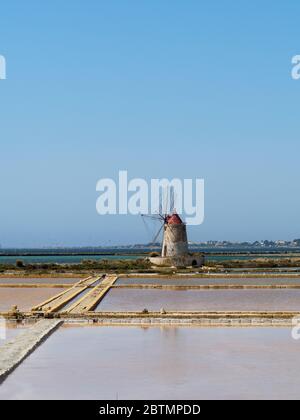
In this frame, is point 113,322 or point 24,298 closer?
point 113,322

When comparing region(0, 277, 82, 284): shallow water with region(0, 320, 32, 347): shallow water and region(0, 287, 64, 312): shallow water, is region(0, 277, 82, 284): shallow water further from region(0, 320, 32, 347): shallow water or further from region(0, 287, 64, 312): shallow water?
region(0, 320, 32, 347): shallow water

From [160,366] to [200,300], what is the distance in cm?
1207

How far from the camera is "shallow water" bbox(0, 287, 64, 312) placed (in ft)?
68.4

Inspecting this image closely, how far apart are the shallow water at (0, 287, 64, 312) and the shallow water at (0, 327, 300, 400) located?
6495 mm

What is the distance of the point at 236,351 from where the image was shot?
12.0 m

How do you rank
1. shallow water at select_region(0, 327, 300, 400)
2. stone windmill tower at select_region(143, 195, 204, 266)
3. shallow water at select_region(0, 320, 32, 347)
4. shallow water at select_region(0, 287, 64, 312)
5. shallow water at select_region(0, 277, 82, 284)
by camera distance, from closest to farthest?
1. shallow water at select_region(0, 327, 300, 400)
2. shallow water at select_region(0, 320, 32, 347)
3. shallow water at select_region(0, 287, 64, 312)
4. shallow water at select_region(0, 277, 82, 284)
5. stone windmill tower at select_region(143, 195, 204, 266)

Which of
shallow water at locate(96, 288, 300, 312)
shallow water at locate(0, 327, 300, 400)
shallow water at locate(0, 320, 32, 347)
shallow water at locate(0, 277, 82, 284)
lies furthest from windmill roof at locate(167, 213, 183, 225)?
shallow water at locate(0, 327, 300, 400)

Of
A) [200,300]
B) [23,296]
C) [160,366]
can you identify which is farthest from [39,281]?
[160,366]

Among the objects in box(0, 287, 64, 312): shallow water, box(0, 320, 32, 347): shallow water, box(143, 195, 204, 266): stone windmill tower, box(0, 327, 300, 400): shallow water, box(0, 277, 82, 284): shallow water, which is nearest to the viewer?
box(0, 327, 300, 400): shallow water
